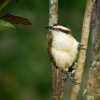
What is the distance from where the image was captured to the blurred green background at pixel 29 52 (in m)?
7.22

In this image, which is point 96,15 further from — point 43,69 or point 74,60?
point 43,69

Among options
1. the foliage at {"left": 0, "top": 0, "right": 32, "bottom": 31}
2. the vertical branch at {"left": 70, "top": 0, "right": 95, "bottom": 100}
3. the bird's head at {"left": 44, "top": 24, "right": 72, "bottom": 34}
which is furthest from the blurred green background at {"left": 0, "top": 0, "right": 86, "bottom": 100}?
the foliage at {"left": 0, "top": 0, "right": 32, "bottom": 31}

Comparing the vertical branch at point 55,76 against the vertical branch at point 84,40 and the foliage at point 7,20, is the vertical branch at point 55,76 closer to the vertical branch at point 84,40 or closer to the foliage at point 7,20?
the vertical branch at point 84,40

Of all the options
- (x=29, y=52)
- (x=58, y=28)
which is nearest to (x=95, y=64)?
(x=58, y=28)

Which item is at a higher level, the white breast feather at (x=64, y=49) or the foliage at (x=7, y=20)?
the foliage at (x=7, y=20)

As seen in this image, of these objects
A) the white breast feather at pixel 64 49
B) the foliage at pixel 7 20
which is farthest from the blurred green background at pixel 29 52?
the foliage at pixel 7 20

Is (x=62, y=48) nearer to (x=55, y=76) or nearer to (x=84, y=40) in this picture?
(x=55, y=76)

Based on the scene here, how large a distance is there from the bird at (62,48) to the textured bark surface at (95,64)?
130 mm

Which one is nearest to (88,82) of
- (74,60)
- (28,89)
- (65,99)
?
(74,60)

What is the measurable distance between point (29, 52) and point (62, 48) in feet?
11.1

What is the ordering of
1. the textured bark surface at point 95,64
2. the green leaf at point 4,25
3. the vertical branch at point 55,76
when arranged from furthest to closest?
1. the vertical branch at point 55,76
2. the textured bark surface at point 95,64
3. the green leaf at point 4,25

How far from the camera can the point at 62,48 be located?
4324 mm

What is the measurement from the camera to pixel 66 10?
8.29 meters

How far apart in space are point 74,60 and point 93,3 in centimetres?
58
